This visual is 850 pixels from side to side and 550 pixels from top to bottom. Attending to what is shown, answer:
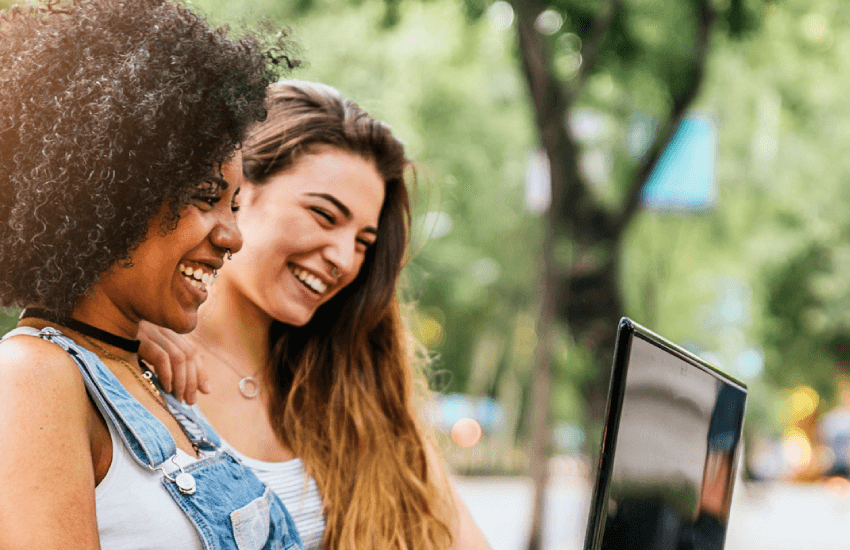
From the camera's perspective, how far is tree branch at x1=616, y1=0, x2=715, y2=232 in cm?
586

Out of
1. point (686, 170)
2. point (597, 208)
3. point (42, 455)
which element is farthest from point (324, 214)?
point (686, 170)

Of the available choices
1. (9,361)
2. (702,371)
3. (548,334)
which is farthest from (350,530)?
(548,334)

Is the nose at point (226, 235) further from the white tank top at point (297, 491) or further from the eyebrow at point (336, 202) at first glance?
the eyebrow at point (336, 202)

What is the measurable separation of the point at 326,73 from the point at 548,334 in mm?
3578

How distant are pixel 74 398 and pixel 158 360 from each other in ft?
1.69

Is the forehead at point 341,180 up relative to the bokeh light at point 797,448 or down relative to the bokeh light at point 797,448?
down

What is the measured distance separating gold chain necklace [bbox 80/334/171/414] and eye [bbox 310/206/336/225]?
80cm

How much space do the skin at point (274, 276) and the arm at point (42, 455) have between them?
3.14 ft

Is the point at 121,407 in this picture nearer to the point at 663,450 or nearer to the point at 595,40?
the point at 663,450

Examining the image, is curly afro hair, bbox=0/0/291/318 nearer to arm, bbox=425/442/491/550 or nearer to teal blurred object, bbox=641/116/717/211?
arm, bbox=425/442/491/550

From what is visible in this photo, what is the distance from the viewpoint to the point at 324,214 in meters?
2.23

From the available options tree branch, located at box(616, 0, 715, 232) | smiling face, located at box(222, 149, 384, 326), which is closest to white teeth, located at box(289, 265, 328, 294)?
smiling face, located at box(222, 149, 384, 326)

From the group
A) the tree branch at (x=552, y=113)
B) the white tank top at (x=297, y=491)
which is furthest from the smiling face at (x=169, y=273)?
the tree branch at (x=552, y=113)

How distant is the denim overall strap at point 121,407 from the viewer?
1187 millimetres
